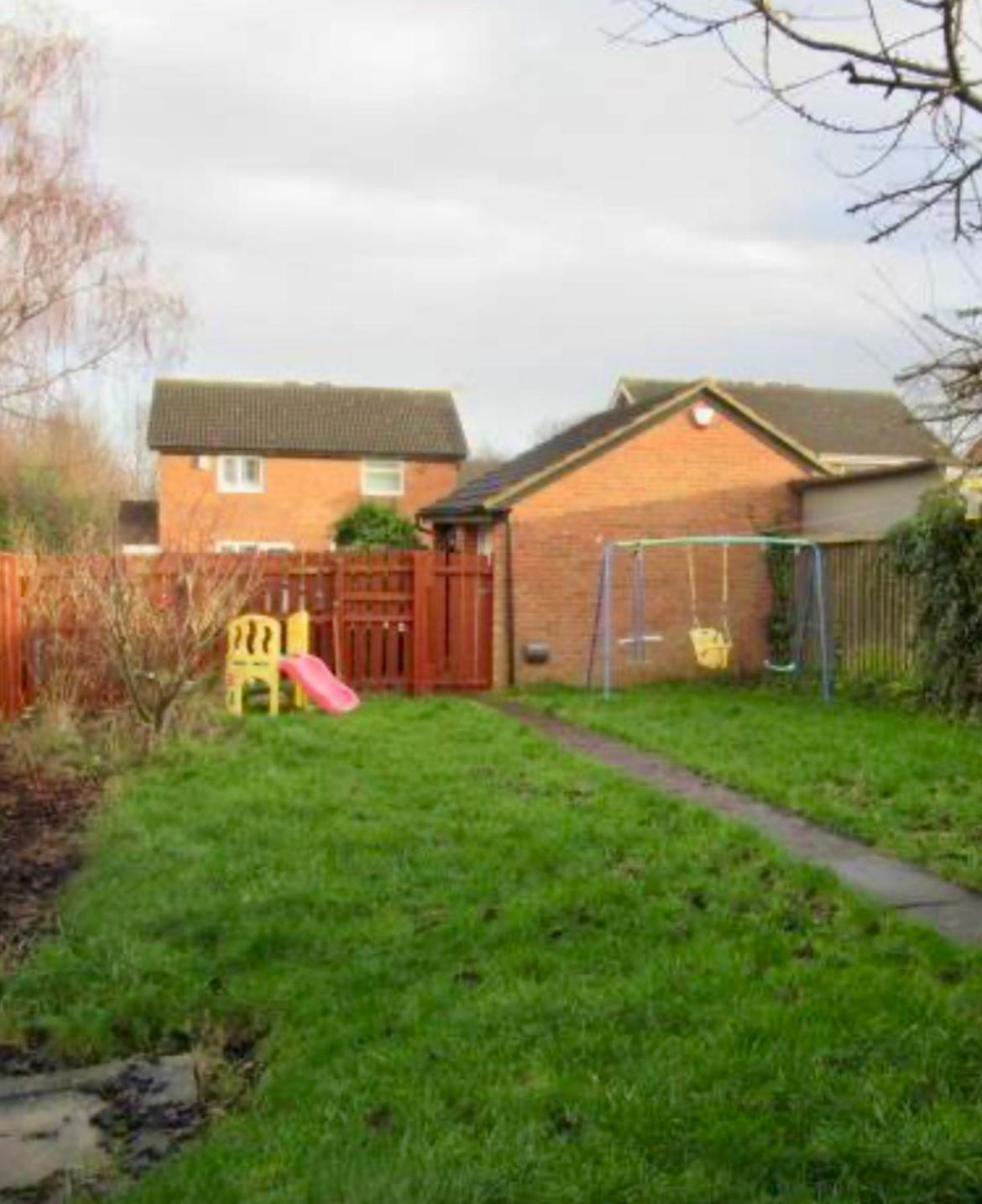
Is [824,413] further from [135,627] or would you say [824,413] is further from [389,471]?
[135,627]

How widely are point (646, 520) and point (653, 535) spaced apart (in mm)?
235

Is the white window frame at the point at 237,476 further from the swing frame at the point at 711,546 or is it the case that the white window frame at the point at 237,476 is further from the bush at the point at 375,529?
the swing frame at the point at 711,546

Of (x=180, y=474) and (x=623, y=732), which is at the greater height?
(x=180, y=474)

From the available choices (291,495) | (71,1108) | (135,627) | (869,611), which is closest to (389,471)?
(291,495)

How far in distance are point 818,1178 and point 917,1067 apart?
758 mm

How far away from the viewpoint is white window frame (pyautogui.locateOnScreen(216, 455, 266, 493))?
107ft

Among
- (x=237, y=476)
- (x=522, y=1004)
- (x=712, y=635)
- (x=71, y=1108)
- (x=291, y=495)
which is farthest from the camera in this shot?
(x=291, y=495)

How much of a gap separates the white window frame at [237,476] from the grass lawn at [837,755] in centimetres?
1812

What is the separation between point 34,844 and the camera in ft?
26.5

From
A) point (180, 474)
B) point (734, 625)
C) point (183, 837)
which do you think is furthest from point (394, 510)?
point (183, 837)

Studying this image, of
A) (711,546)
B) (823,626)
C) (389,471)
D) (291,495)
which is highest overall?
(389,471)

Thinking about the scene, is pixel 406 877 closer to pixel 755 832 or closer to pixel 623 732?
pixel 755 832

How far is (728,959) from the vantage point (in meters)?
5.17

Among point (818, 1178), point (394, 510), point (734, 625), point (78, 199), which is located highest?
point (78, 199)
